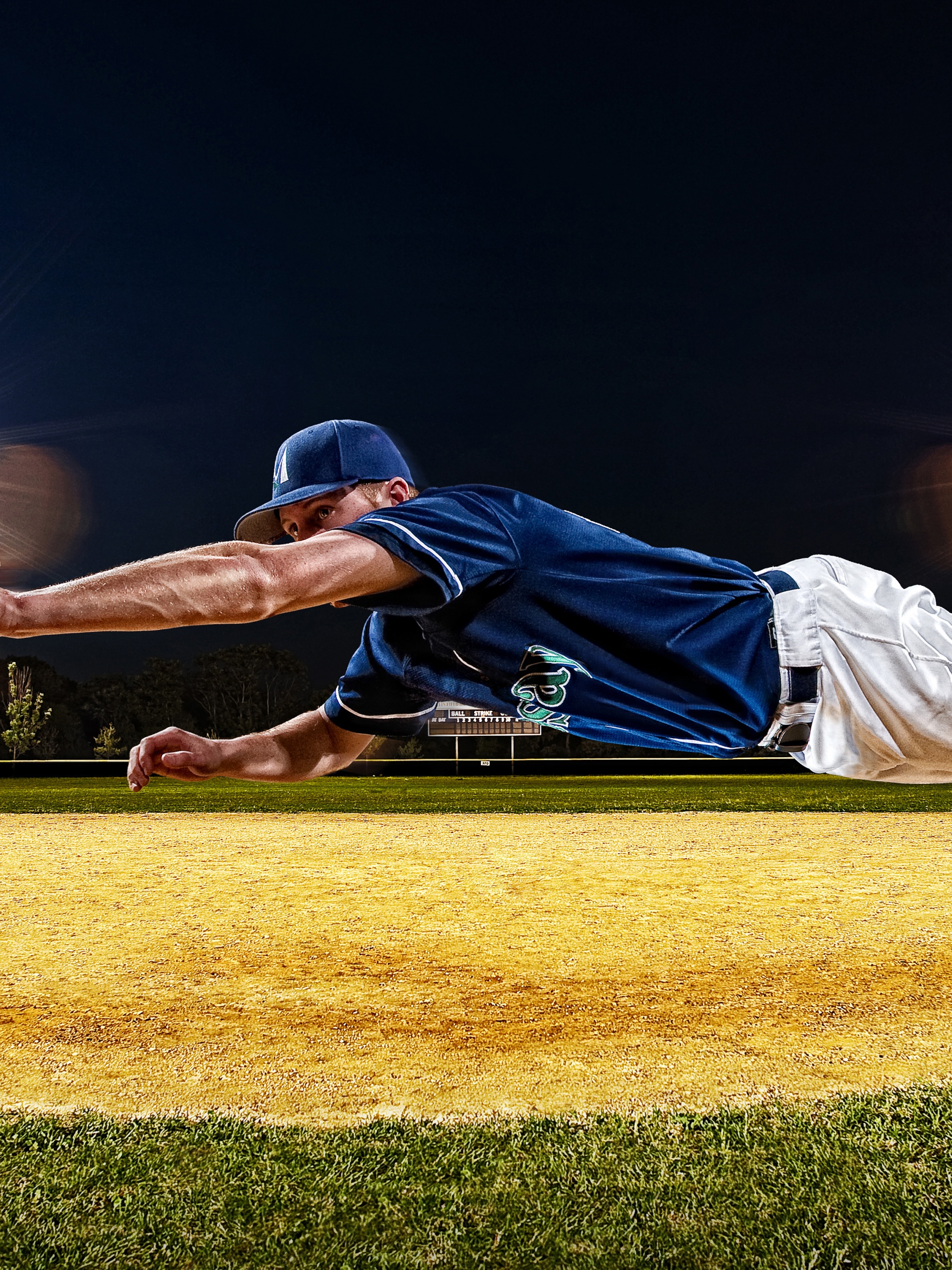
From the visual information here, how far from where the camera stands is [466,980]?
16.2ft

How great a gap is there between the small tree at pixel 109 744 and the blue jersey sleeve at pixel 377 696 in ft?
170

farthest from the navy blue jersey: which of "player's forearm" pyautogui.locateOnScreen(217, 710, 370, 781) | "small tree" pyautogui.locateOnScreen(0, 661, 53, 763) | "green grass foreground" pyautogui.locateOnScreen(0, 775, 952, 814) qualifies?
"small tree" pyautogui.locateOnScreen(0, 661, 53, 763)

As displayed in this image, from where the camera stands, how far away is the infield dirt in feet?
11.9

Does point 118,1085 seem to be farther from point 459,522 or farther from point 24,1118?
point 459,522

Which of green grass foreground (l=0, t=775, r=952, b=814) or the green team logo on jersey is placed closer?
the green team logo on jersey

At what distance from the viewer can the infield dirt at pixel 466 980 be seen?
11.9ft

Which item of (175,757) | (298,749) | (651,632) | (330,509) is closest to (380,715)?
(298,749)

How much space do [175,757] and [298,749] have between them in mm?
500

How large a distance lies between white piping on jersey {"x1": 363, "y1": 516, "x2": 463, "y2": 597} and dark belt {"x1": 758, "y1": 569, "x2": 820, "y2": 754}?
0.98 metres

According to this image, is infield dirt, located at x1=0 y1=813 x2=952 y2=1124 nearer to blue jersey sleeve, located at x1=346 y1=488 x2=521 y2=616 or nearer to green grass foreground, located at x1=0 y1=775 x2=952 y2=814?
blue jersey sleeve, located at x1=346 y1=488 x2=521 y2=616

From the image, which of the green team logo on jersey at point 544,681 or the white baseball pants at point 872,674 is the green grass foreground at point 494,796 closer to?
the white baseball pants at point 872,674

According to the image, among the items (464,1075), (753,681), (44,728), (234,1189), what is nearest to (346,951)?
(464,1075)

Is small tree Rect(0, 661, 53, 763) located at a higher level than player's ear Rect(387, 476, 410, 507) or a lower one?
lower

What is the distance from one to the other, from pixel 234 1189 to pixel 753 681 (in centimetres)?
201
